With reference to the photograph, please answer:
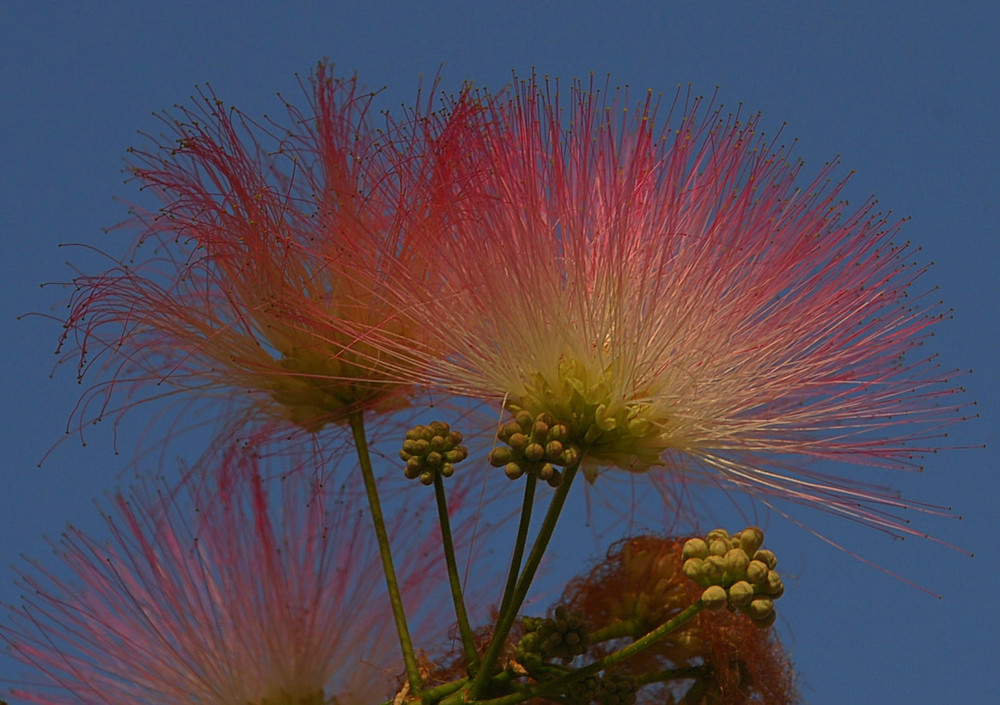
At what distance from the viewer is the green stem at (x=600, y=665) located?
11.3 ft

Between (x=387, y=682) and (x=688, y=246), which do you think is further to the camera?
(x=387, y=682)

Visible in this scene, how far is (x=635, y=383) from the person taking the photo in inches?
148

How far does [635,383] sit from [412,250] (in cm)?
88

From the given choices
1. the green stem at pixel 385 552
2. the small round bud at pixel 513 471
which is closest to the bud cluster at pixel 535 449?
the small round bud at pixel 513 471

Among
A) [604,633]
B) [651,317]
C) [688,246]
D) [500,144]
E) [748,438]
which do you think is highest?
[500,144]

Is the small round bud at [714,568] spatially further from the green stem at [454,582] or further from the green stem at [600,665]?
the green stem at [454,582]

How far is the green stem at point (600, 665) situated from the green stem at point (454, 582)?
0.55 ft

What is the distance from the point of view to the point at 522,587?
3.47 m

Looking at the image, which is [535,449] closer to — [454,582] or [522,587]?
[522,587]

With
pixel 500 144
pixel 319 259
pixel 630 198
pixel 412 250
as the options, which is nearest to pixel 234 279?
pixel 319 259

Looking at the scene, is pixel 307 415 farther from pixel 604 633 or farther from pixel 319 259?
pixel 604 633

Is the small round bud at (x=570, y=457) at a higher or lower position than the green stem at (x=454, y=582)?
Answer: higher

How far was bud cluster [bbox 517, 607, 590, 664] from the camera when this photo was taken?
3.64 m

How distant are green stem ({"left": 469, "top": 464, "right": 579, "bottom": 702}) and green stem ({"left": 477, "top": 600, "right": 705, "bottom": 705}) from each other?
7 centimetres
